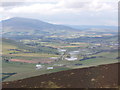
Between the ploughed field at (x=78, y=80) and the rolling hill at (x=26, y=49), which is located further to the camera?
the rolling hill at (x=26, y=49)

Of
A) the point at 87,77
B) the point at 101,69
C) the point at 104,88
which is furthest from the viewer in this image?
the point at 101,69

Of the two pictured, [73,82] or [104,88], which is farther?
[73,82]

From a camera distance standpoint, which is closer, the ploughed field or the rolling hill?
the ploughed field

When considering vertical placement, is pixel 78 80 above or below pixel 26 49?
above

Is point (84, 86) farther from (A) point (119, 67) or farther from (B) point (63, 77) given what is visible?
(A) point (119, 67)

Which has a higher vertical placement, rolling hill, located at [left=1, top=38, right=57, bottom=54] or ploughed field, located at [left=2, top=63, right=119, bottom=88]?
ploughed field, located at [left=2, top=63, right=119, bottom=88]

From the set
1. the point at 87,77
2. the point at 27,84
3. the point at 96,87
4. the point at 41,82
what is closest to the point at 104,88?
the point at 96,87

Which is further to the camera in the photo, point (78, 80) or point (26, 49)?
point (26, 49)

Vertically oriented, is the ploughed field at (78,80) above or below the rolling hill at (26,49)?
above
